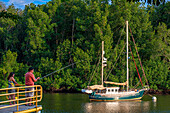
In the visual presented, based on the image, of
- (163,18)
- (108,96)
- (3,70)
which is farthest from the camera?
(163,18)

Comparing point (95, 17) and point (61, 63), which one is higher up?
point (95, 17)

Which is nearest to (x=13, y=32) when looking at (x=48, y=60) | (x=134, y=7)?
(x=48, y=60)

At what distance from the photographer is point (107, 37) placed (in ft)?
205

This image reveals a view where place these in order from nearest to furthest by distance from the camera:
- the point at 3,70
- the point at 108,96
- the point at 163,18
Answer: the point at 108,96
the point at 3,70
the point at 163,18

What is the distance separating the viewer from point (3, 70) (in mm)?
61906

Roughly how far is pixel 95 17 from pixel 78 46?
24.7ft

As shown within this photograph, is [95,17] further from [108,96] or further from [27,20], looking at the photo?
[108,96]

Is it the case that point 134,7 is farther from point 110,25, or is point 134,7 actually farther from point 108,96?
point 108,96

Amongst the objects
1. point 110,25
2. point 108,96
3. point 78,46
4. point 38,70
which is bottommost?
point 108,96

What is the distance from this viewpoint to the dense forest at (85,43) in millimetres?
61750

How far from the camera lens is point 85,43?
210 feet

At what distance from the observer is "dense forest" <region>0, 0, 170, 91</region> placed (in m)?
61.8

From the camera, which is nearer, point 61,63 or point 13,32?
point 61,63

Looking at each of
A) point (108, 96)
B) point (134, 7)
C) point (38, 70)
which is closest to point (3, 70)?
point (38, 70)
